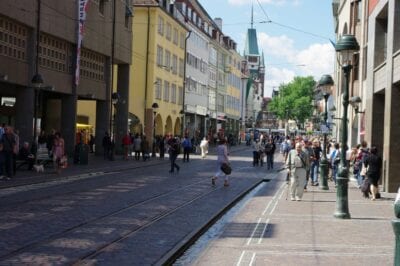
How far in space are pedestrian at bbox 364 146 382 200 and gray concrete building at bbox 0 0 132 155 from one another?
1521 centimetres

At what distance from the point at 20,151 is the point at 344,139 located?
1703cm

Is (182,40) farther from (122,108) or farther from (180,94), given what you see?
(122,108)

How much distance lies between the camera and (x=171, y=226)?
1333 cm

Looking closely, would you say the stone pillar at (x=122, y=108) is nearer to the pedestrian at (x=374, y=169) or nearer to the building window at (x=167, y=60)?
the building window at (x=167, y=60)

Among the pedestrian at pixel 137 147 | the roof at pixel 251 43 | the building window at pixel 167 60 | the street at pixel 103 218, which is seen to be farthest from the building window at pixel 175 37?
the roof at pixel 251 43

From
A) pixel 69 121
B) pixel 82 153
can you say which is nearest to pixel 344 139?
pixel 82 153

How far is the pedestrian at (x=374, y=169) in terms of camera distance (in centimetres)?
2039

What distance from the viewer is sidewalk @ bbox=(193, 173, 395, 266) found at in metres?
10.1

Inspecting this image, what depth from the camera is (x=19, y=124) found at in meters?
31.1

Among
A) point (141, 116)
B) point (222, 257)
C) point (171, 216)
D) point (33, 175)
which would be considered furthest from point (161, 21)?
point (222, 257)

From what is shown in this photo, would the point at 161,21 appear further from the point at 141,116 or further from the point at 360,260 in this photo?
the point at 360,260

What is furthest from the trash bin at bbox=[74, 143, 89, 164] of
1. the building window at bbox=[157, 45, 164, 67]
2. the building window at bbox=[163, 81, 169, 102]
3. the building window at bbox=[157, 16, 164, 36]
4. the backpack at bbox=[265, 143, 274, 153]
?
the building window at bbox=[163, 81, 169, 102]

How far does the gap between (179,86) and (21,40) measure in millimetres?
41316

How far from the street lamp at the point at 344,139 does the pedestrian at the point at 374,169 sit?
15.9ft
